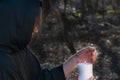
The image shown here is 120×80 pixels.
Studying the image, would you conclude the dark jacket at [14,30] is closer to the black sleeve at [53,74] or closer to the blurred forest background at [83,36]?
the black sleeve at [53,74]

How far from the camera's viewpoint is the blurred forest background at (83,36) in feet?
15.1

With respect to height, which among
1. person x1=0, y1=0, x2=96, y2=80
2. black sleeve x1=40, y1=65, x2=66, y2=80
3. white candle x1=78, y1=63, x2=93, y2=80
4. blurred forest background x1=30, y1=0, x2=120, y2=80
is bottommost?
blurred forest background x1=30, y1=0, x2=120, y2=80

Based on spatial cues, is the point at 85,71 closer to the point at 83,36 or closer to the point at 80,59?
the point at 80,59

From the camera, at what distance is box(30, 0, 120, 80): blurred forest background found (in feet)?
15.1

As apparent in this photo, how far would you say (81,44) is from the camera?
4746 millimetres

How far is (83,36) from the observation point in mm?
4812

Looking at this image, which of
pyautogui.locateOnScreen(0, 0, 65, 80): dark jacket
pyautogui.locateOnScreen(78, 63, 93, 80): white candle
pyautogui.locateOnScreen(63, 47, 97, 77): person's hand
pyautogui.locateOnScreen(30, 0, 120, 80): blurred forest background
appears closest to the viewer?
pyautogui.locateOnScreen(0, 0, 65, 80): dark jacket

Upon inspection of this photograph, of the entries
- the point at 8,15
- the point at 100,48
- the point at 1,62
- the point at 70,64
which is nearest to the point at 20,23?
the point at 8,15

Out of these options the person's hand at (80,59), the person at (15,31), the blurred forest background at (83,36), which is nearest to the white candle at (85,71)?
the person's hand at (80,59)

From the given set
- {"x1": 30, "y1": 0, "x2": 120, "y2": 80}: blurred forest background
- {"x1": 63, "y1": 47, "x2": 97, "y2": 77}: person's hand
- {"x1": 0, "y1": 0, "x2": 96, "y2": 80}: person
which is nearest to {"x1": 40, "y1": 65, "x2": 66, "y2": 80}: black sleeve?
{"x1": 63, "y1": 47, "x2": 97, "y2": 77}: person's hand

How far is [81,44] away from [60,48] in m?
0.25

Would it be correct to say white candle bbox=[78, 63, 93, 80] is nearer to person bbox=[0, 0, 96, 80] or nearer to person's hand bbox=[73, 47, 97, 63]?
person's hand bbox=[73, 47, 97, 63]

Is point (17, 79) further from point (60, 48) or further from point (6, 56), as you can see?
point (60, 48)

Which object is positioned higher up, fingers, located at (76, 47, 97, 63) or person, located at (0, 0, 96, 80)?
person, located at (0, 0, 96, 80)
